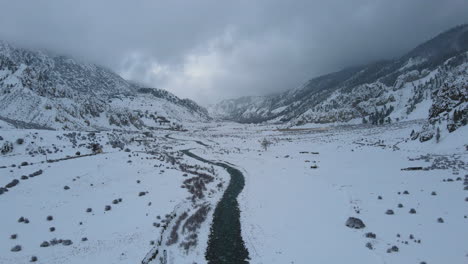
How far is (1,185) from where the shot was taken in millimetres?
26047

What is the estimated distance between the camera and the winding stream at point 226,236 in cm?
1972

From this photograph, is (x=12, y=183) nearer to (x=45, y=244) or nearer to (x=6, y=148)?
(x=45, y=244)

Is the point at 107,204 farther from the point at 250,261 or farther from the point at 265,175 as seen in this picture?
the point at 265,175

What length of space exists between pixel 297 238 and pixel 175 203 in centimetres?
1343

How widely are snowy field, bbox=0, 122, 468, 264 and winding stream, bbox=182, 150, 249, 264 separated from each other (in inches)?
25.8

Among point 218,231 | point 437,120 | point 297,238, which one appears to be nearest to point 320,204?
point 297,238

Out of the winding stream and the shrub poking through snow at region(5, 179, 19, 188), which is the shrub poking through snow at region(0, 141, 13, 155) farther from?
the winding stream

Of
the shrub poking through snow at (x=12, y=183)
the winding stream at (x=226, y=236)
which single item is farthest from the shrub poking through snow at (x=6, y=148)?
the winding stream at (x=226, y=236)

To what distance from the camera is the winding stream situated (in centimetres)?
1972

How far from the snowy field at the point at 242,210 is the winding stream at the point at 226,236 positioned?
0.65 metres

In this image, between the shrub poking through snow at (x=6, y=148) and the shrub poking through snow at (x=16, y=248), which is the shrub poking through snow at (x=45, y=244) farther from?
the shrub poking through snow at (x=6, y=148)

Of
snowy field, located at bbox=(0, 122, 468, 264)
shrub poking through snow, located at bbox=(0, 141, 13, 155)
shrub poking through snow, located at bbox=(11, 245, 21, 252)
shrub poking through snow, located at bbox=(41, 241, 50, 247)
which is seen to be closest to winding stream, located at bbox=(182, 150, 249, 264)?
snowy field, located at bbox=(0, 122, 468, 264)

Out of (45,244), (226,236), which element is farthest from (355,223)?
(45,244)

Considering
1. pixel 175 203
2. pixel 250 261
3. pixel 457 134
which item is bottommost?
pixel 250 261
